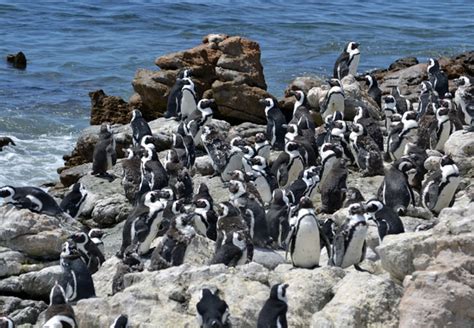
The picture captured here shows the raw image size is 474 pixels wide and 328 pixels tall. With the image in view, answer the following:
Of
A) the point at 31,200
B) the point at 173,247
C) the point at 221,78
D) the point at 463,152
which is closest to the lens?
the point at 173,247

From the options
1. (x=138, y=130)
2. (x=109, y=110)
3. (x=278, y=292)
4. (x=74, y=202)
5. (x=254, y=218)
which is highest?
(x=278, y=292)

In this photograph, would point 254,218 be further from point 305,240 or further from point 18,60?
point 18,60

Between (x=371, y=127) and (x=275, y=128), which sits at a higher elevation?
(x=371, y=127)

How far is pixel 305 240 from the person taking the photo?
1251 centimetres

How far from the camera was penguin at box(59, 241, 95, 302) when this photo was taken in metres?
12.2

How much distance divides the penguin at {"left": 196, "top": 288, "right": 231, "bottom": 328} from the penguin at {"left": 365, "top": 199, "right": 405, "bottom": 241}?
3.41 m

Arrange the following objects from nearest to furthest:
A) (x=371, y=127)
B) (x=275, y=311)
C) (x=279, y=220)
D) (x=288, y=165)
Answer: (x=275, y=311), (x=279, y=220), (x=288, y=165), (x=371, y=127)

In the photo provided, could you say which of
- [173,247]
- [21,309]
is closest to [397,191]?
[173,247]

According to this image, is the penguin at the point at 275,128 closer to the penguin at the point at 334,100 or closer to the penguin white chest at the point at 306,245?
the penguin at the point at 334,100

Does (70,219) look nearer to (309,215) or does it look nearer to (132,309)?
(309,215)

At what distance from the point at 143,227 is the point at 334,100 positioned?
6.97m

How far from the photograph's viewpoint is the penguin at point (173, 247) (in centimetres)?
1283

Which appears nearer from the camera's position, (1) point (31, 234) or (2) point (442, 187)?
(1) point (31, 234)

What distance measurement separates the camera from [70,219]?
1576cm
